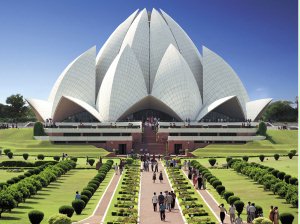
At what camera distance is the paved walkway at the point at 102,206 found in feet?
52.4

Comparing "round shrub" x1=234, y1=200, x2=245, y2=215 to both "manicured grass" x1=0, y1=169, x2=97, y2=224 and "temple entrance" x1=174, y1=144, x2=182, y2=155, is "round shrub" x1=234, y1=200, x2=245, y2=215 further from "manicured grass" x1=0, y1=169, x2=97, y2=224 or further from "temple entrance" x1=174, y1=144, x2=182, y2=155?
"temple entrance" x1=174, y1=144, x2=182, y2=155

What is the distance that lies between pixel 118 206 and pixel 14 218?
165 inches

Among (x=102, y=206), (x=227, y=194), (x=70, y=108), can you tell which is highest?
(x=70, y=108)

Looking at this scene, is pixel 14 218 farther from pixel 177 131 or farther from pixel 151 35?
pixel 151 35

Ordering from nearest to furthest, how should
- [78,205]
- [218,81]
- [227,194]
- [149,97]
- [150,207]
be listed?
[78,205] → [150,207] → [227,194] → [149,97] → [218,81]

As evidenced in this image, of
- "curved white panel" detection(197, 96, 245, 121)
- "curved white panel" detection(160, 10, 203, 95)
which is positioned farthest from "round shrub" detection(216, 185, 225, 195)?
"curved white panel" detection(160, 10, 203, 95)

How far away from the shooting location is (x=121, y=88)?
5631cm

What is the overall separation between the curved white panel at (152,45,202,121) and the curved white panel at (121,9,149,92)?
363cm

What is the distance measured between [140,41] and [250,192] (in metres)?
43.8

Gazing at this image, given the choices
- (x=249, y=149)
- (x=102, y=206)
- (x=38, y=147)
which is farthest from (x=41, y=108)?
(x=102, y=206)

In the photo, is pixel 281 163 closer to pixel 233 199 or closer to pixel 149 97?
pixel 233 199

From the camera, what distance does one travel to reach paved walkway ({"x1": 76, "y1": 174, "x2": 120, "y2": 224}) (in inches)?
628

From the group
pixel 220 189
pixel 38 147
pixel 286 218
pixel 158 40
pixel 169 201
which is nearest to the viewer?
pixel 286 218

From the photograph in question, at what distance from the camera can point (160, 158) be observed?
41.2 metres
